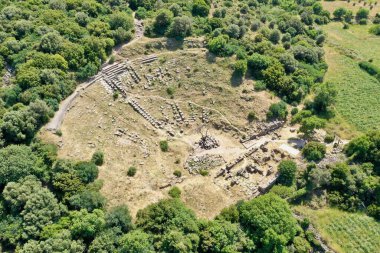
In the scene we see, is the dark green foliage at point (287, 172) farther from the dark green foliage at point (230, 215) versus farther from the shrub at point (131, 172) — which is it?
the shrub at point (131, 172)

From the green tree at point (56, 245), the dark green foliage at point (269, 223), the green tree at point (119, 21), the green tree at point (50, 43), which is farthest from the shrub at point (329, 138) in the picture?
the green tree at point (50, 43)

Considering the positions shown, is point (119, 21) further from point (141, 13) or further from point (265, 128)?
point (265, 128)

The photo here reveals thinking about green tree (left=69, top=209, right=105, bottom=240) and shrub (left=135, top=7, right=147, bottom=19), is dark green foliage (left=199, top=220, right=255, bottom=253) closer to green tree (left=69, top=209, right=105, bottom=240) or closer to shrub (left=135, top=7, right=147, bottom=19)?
green tree (left=69, top=209, right=105, bottom=240)

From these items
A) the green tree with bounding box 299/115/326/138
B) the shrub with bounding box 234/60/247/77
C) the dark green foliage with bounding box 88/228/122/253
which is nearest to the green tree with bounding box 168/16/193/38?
the shrub with bounding box 234/60/247/77

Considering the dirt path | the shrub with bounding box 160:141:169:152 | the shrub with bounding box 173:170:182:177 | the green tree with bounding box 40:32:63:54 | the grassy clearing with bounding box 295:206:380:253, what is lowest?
the grassy clearing with bounding box 295:206:380:253

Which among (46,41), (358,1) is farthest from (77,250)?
(358,1)

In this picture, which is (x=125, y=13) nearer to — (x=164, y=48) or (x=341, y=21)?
(x=164, y=48)
